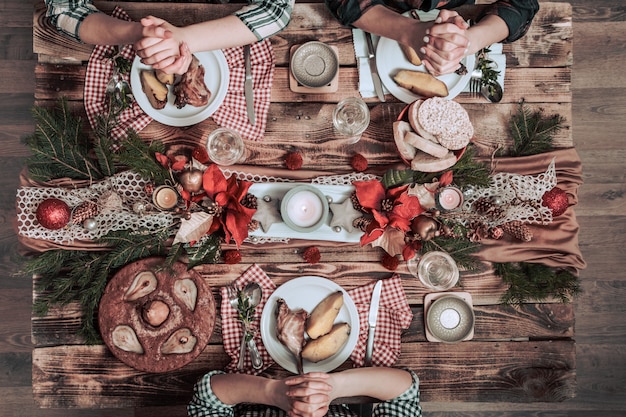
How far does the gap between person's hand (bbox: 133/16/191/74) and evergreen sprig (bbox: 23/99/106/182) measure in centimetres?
35

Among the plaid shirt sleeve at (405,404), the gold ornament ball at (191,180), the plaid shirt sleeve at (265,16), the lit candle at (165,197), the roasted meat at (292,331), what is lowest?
the plaid shirt sleeve at (405,404)

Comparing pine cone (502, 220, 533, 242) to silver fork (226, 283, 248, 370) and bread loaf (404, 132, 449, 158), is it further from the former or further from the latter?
silver fork (226, 283, 248, 370)

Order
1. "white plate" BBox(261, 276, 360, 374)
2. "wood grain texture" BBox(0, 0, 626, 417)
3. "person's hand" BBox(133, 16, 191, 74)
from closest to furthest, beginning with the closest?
"person's hand" BBox(133, 16, 191, 74) → "white plate" BBox(261, 276, 360, 374) → "wood grain texture" BBox(0, 0, 626, 417)

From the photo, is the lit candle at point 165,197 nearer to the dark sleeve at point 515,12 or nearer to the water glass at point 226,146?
the water glass at point 226,146

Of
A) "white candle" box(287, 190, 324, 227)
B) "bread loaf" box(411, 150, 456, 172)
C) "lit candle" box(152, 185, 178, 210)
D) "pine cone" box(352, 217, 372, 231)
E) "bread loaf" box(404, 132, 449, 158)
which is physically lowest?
Answer: "pine cone" box(352, 217, 372, 231)

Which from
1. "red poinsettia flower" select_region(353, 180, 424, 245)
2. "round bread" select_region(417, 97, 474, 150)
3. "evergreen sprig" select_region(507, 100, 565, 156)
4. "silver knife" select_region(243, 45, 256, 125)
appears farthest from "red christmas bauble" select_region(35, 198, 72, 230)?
"evergreen sprig" select_region(507, 100, 565, 156)

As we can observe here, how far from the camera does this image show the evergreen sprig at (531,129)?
5.05 ft

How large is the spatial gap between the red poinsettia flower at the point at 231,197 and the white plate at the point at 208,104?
0.80 feet

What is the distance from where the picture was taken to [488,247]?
1541mm

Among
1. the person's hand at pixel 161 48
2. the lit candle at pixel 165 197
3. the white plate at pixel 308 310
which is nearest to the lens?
the person's hand at pixel 161 48

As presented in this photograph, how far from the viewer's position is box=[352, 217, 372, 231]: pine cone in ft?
4.70

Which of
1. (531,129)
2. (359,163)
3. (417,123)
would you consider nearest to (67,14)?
(359,163)

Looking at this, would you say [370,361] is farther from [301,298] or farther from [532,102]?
[532,102]

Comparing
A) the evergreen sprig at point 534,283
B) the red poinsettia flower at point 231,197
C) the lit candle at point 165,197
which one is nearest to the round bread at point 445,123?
the evergreen sprig at point 534,283
